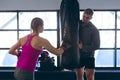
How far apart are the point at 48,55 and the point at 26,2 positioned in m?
1.24

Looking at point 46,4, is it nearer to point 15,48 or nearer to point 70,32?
point 70,32

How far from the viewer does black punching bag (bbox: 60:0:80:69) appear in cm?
337

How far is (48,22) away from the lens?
6215 mm

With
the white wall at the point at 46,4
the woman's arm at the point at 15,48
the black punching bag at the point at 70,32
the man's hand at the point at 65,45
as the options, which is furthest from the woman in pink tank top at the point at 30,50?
the white wall at the point at 46,4

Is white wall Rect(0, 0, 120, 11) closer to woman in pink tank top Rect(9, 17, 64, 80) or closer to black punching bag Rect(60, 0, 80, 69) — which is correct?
black punching bag Rect(60, 0, 80, 69)

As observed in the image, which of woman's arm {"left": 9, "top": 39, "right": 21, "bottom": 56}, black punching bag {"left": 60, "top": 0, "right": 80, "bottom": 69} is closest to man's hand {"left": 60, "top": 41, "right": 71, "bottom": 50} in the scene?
black punching bag {"left": 60, "top": 0, "right": 80, "bottom": 69}

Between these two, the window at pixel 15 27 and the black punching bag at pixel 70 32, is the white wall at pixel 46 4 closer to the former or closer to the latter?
the window at pixel 15 27

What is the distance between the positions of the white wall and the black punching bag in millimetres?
2595

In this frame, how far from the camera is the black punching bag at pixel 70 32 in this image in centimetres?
337

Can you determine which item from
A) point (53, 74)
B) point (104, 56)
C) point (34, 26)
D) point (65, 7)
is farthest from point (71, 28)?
point (104, 56)

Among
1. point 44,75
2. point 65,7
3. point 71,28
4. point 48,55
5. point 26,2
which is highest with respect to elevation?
point 26,2

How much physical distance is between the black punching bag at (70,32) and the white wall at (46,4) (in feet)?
8.51

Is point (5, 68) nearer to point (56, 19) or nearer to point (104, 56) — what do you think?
point (56, 19)

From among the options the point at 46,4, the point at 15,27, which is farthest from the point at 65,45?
the point at 15,27
